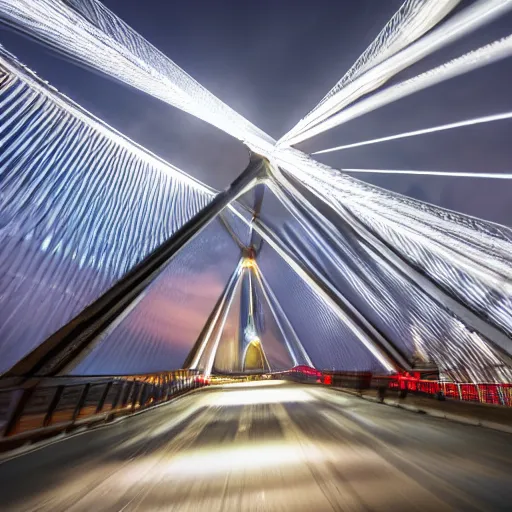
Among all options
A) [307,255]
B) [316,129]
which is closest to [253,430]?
[316,129]

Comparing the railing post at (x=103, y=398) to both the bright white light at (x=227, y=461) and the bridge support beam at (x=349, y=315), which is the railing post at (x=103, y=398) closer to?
the bright white light at (x=227, y=461)

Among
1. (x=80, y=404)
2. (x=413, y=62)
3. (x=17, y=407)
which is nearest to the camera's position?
(x=17, y=407)

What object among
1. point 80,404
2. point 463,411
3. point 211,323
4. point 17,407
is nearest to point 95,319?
point 80,404

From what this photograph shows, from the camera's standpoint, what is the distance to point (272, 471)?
3.24 metres

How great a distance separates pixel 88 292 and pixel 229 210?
21.7m

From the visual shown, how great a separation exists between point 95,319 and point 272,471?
793 centimetres

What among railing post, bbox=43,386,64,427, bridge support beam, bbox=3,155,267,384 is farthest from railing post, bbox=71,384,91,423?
bridge support beam, bbox=3,155,267,384

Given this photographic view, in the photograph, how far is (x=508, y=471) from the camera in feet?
10.0

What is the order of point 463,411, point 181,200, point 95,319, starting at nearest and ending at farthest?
point 463,411 < point 95,319 < point 181,200

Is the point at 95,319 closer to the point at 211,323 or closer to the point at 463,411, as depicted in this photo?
the point at 463,411

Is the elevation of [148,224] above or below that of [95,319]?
above

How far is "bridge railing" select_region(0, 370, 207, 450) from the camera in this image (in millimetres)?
4773

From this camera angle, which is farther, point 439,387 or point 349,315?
point 349,315

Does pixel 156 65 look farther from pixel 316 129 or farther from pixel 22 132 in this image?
pixel 316 129
